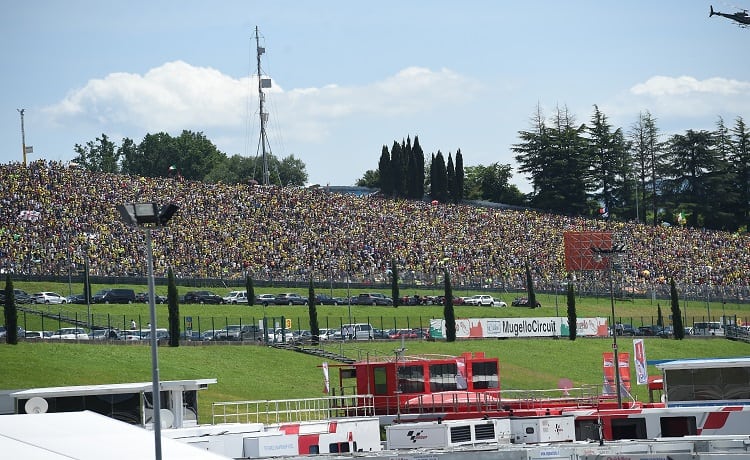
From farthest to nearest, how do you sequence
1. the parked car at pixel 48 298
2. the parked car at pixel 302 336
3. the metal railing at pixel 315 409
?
1. the parked car at pixel 48 298
2. the parked car at pixel 302 336
3. the metal railing at pixel 315 409

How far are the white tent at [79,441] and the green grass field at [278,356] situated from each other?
26.6 m

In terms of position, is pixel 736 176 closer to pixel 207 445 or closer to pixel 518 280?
pixel 518 280

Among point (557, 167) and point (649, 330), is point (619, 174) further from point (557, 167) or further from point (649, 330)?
point (649, 330)

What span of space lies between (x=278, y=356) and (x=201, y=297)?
1922cm

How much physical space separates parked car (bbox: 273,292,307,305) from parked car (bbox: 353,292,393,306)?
5528 millimetres

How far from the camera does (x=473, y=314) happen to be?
106 meters

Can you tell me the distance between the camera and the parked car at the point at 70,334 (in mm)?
78438

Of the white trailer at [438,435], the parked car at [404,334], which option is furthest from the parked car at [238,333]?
the white trailer at [438,435]

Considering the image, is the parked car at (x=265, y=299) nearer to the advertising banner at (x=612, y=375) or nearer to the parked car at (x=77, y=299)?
the parked car at (x=77, y=299)

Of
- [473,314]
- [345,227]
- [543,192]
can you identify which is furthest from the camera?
[543,192]

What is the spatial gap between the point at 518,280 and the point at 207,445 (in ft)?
268

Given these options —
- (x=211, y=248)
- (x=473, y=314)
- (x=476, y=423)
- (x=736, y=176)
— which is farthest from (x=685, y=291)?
(x=476, y=423)

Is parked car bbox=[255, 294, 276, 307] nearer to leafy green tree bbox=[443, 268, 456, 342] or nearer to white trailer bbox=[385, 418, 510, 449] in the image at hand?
leafy green tree bbox=[443, 268, 456, 342]

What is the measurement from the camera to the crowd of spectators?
10119 centimetres
